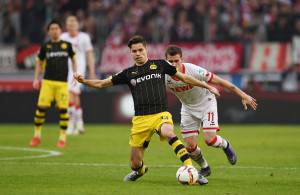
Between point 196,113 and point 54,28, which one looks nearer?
point 196,113

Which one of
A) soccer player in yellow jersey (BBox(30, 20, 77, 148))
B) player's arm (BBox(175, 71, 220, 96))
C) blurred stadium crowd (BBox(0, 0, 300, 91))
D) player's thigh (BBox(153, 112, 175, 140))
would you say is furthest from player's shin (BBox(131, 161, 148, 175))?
blurred stadium crowd (BBox(0, 0, 300, 91))

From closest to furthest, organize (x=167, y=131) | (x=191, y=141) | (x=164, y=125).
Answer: (x=167, y=131), (x=164, y=125), (x=191, y=141)

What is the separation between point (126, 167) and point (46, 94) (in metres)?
4.47

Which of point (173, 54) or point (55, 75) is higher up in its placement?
point (173, 54)

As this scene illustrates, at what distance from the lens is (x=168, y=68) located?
10.6 m

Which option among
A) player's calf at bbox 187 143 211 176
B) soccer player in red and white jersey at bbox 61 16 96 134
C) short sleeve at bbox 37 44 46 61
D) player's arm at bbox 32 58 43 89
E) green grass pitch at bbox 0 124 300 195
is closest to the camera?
green grass pitch at bbox 0 124 300 195

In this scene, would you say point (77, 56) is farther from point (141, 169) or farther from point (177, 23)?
point (141, 169)

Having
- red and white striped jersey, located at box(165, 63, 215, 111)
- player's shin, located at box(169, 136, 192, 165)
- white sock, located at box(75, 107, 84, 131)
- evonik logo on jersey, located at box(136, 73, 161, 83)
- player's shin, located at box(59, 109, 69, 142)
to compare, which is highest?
evonik logo on jersey, located at box(136, 73, 161, 83)

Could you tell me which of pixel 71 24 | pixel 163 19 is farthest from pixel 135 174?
pixel 163 19

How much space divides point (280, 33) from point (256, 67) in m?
1.35

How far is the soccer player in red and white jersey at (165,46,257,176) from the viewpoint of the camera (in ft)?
37.3

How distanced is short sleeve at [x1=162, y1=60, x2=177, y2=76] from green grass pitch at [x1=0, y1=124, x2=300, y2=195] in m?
1.47

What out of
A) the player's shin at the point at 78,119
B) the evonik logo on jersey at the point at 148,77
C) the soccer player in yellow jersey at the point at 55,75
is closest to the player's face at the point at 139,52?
the evonik logo on jersey at the point at 148,77

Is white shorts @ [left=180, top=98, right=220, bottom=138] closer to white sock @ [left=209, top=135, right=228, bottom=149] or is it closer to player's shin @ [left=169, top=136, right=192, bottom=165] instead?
white sock @ [left=209, top=135, right=228, bottom=149]
